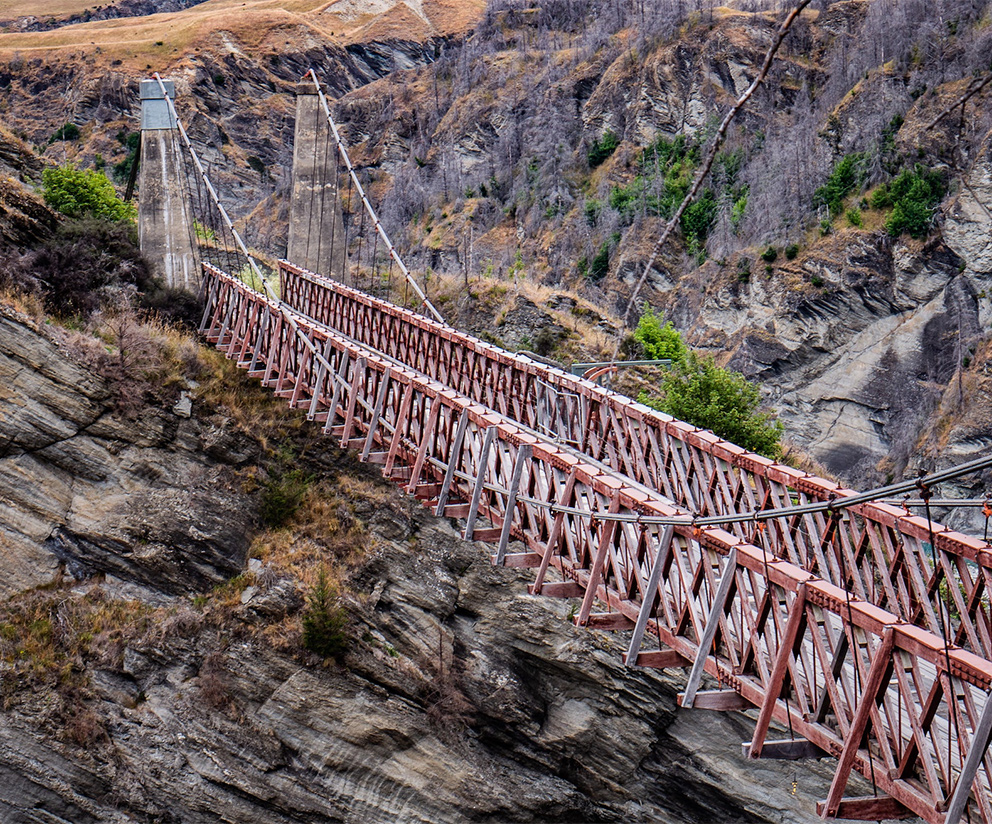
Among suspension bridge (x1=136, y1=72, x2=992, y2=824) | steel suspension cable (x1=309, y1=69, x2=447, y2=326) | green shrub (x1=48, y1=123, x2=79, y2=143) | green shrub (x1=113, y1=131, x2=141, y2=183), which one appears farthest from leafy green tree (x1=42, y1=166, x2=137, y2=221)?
green shrub (x1=48, y1=123, x2=79, y2=143)

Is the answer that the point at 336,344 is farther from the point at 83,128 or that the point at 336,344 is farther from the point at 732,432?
the point at 83,128

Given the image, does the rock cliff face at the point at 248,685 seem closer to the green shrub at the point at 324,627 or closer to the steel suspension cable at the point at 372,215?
the green shrub at the point at 324,627

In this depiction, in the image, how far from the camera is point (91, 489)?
629 inches

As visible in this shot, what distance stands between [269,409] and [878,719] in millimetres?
14883

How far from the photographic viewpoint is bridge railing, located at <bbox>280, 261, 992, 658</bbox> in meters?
9.62

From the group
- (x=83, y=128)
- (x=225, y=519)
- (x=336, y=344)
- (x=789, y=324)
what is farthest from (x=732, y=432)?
(x=83, y=128)

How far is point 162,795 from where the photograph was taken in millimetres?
14203

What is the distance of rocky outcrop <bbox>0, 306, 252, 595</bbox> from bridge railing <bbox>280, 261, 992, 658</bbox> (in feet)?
17.5

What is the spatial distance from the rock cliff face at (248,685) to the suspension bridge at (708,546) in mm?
2261

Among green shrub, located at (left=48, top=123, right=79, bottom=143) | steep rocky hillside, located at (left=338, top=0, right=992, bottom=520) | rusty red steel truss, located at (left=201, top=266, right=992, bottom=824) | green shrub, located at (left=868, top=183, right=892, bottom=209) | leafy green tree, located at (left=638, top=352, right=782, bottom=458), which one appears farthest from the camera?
green shrub, located at (left=48, top=123, right=79, bottom=143)

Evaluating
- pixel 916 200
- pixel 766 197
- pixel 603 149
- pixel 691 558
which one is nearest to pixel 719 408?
pixel 691 558

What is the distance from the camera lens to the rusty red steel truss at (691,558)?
23.3ft

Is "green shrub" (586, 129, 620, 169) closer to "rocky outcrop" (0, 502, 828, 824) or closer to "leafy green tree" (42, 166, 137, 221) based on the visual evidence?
"leafy green tree" (42, 166, 137, 221)

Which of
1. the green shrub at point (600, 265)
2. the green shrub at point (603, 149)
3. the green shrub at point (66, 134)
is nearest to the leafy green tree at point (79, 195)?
the green shrub at point (600, 265)
